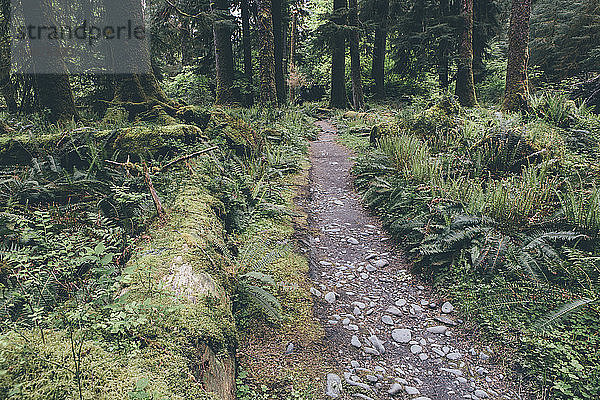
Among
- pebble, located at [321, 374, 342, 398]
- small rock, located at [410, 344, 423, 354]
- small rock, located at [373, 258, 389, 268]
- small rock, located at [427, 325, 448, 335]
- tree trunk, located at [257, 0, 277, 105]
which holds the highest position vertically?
tree trunk, located at [257, 0, 277, 105]

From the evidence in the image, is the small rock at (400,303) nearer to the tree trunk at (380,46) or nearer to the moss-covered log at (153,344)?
the moss-covered log at (153,344)

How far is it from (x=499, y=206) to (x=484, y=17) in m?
21.0

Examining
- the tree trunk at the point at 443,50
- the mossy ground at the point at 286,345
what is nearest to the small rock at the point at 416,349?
the mossy ground at the point at 286,345

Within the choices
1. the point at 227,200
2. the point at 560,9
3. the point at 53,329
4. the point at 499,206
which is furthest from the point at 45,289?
the point at 560,9

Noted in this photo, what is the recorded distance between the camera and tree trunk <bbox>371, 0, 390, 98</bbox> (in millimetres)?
21984

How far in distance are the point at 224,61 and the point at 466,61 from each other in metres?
11.2

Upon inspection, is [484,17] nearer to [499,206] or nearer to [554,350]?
[499,206]

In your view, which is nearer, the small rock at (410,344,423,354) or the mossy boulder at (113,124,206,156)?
the small rock at (410,344,423,354)

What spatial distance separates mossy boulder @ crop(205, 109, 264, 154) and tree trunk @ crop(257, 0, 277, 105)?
17.2 ft

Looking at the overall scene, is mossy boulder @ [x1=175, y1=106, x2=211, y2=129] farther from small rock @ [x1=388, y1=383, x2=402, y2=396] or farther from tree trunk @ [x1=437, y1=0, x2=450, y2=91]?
tree trunk @ [x1=437, y1=0, x2=450, y2=91]

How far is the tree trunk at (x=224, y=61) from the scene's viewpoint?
51.7 feet

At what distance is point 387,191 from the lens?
657 centimetres

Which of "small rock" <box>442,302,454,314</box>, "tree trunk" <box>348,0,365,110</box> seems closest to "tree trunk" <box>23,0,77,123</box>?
"small rock" <box>442,302,454,314</box>

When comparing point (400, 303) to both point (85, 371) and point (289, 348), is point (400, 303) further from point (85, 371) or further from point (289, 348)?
point (85, 371)
